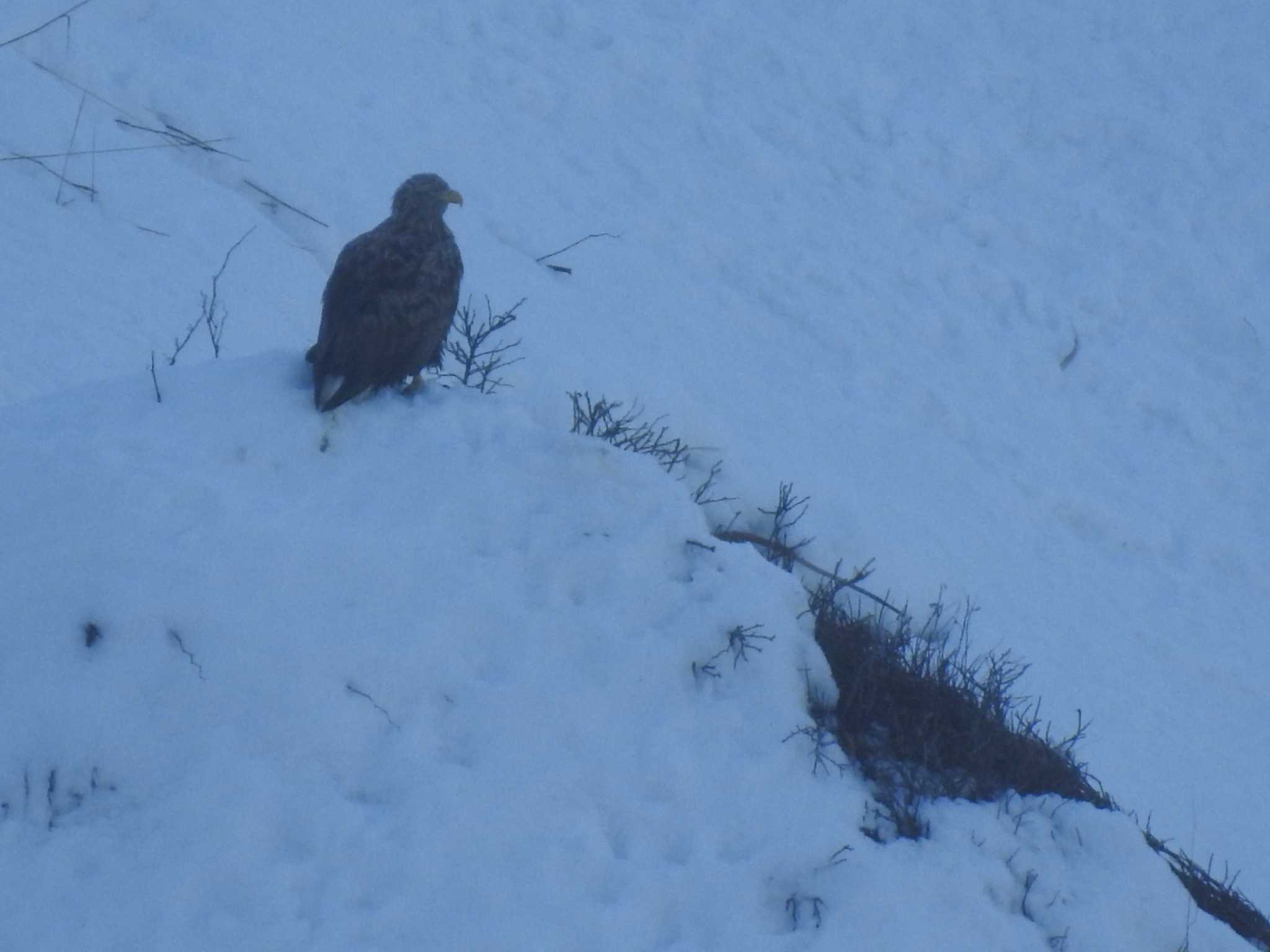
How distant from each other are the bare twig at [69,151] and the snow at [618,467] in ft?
0.22

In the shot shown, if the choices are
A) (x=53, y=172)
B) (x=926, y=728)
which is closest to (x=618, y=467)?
(x=926, y=728)

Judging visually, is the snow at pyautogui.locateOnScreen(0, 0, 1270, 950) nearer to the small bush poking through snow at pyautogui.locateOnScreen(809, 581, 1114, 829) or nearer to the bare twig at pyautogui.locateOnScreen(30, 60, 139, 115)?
the bare twig at pyautogui.locateOnScreen(30, 60, 139, 115)

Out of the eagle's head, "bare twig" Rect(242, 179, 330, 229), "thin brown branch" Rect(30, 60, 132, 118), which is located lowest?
"thin brown branch" Rect(30, 60, 132, 118)

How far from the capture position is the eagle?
4027mm

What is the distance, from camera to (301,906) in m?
2.84

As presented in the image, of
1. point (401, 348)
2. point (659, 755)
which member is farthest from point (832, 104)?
point (659, 755)

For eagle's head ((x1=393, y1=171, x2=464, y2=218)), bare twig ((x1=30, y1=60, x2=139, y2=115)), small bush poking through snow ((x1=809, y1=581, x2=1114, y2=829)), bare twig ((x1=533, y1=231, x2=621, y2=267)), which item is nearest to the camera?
small bush poking through snow ((x1=809, y1=581, x2=1114, y2=829))

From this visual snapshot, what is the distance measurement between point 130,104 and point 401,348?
5.48 metres

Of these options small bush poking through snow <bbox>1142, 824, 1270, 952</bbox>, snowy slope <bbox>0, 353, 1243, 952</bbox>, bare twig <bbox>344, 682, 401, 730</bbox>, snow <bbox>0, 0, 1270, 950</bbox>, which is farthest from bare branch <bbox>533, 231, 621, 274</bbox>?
small bush poking through snow <bbox>1142, 824, 1270, 952</bbox>

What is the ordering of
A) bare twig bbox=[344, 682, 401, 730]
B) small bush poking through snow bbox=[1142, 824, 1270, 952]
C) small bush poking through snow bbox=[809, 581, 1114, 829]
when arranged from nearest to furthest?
1. bare twig bbox=[344, 682, 401, 730]
2. small bush poking through snow bbox=[809, 581, 1114, 829]
3. small bush poking through snow bbox=[1142, 824, 1270, 952]

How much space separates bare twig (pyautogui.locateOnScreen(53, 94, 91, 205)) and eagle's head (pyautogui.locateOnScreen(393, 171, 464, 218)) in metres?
4.08

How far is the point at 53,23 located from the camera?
27.6ft

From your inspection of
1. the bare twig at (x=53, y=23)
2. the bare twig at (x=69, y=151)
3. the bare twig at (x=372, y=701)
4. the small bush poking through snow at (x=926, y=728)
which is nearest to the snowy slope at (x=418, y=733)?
the bare twig at (x=372, y=701)

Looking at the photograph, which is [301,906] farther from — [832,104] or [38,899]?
[832,104]
